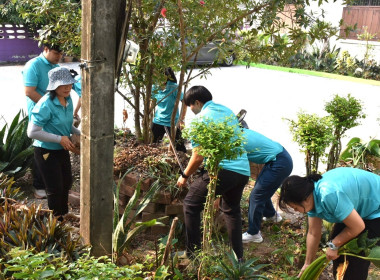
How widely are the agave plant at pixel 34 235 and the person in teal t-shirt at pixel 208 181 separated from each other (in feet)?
3.36

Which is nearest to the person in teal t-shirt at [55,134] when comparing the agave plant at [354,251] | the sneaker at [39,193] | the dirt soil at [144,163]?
the dirt soil at [144,163]

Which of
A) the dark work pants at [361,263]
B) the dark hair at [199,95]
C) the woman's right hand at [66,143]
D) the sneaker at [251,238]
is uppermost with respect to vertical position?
the dark hair at [199,95]

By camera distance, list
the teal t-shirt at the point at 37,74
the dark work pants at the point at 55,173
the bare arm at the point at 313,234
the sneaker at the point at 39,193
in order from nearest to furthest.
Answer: the bare arm at the point at 313,234, the dark work pants at the point at 55,173, the teal t-shirt at the point at 37,74, the sneaker at the point at 39,193

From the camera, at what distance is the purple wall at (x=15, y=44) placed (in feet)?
56.2

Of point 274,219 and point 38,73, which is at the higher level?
point 38,73

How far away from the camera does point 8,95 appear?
11.4 meters

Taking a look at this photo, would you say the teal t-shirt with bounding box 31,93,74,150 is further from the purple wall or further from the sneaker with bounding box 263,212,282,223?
the purple wall

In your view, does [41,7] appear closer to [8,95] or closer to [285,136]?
[285,136]

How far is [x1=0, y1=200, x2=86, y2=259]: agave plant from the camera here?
2.82 m

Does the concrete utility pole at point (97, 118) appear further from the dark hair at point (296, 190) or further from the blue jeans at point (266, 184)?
the blue jeans at point (266, 184)

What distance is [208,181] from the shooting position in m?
3.74

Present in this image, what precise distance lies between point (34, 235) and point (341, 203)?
1.98 meters

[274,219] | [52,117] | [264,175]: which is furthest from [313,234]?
[52,117]

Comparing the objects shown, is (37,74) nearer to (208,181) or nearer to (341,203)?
(208,181)
